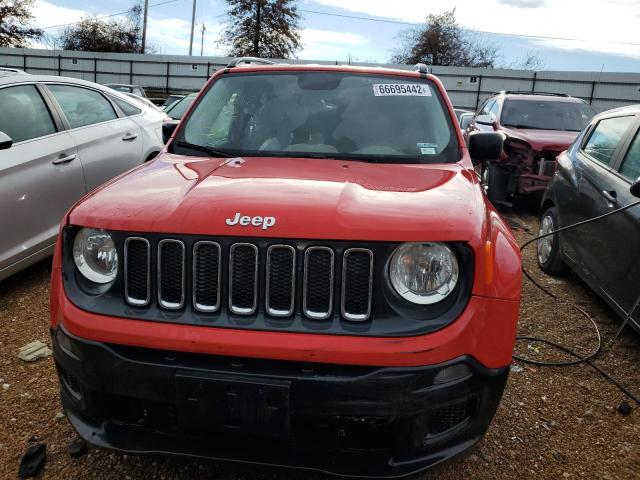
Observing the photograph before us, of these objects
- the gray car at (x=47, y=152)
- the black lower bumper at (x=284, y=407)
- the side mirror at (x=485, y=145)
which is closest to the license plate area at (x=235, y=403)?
the black lower bumper at (x=284, y=407)

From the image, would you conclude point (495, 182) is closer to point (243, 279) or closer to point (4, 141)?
point (4, 141)

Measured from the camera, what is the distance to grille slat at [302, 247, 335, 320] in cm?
179

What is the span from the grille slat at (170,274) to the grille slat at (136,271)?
0.05 metres

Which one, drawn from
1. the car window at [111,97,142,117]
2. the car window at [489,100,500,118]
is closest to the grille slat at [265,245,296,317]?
the car window at [111,97,142,117]

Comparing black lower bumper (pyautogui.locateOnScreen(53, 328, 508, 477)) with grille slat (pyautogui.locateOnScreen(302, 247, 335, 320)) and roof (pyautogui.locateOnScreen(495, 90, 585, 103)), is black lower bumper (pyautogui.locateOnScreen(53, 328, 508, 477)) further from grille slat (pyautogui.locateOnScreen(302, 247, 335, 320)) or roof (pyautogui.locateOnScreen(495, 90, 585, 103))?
roof (pyautogui.locateOnScreen(495, 90, 585, 103))

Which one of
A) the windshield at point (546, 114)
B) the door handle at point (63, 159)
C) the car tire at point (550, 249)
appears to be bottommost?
the car tire at point (550, 249)

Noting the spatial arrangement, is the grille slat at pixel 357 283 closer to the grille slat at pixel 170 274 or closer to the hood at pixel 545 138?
the grille slat at pixel 170 274

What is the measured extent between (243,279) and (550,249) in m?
4.10

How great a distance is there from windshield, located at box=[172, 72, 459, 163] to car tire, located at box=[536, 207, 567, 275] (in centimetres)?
242

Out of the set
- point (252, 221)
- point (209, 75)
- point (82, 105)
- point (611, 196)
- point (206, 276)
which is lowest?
point (206, 276)

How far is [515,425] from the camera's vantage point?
2.71m

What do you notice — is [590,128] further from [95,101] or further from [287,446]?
[95,101]

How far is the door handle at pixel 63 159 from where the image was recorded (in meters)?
4.28

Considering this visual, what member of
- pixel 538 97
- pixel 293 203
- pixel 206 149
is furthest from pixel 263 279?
pixel 538 97
